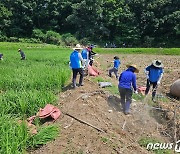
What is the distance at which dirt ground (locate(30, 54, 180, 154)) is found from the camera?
Result: 19.5 ft

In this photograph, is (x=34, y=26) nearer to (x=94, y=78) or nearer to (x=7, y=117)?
(x=94, y=78)

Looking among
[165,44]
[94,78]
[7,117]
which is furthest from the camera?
[165,44]

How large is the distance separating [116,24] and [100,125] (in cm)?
4018

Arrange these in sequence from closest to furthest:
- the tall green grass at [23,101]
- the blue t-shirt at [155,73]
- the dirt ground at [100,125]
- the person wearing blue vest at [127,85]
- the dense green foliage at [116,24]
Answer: the tall green grass at [23,101] < the dirt ground at [100,125] < the person wearing blue vest at [127,85] < the blue t-shirt at [155,73] < the dense green foliage at [116,24]

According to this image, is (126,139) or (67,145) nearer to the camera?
(67,145)

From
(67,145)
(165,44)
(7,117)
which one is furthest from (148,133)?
(165,44)

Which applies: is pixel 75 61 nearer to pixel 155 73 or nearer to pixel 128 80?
pixel 128 80

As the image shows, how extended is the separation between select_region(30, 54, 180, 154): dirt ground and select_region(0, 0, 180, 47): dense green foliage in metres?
34.8

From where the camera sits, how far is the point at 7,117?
638cm

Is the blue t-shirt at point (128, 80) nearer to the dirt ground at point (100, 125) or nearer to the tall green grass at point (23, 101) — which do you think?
the dirt ground at point (100, 125)

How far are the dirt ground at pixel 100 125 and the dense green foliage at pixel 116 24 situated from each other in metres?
34.8

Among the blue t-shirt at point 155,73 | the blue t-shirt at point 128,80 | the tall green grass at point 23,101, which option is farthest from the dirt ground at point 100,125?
the blue t-shirt at point 155,73

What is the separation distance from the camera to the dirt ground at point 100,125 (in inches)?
234

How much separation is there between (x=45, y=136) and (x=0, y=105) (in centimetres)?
173
